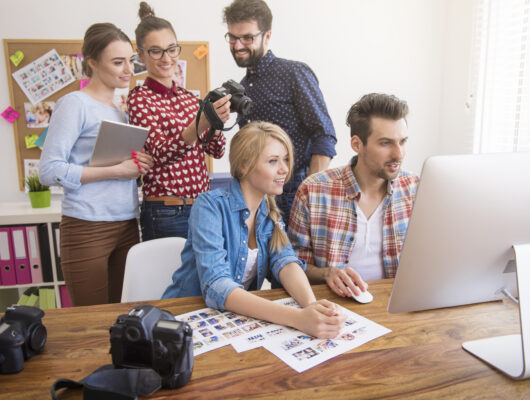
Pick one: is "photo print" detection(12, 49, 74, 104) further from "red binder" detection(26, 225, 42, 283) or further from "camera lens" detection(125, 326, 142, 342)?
"camera lens" detection(125, 326, 142, 342)

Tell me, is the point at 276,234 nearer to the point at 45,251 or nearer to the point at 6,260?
the point at 45,251

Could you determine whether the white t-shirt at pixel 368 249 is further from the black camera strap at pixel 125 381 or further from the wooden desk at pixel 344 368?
the black camera strap at pixel 125 381

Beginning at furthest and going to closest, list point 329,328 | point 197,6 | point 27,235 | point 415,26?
1. point 415,26
2. point 197,6
3. point 27,235
4. point 329,328

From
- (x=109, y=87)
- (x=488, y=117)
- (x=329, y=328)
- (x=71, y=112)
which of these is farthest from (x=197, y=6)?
(x=329, y=328)

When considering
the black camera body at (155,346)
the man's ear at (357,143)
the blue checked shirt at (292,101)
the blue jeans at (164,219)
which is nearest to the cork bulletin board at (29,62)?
the blue checked shirt at (292,101)

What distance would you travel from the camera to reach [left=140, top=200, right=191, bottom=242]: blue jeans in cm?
170

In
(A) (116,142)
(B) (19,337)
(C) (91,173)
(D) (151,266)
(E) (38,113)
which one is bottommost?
(D) (151,266)

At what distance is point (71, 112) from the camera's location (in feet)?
5.15

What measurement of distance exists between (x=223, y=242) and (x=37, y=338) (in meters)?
0.55

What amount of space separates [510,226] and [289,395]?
1.74 feet

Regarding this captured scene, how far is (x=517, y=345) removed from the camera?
92 cm

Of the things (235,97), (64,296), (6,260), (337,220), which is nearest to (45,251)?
(6,260)

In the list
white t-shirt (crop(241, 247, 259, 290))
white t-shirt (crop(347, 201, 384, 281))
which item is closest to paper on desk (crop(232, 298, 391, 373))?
white t-shirt (crop(241, 247, 259, 290))

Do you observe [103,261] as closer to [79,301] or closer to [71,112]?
[79,301]
